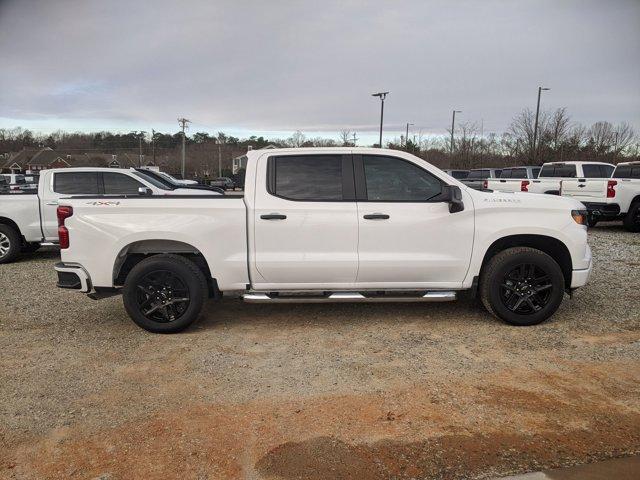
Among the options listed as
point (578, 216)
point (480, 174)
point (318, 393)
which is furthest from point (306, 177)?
point (480, 174)

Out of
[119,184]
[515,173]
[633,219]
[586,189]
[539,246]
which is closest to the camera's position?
[539,246]

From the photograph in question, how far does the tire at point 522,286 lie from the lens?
4891 mm

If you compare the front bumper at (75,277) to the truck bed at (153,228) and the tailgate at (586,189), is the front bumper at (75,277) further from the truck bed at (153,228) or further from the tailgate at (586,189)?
the tailgate at (586,189)

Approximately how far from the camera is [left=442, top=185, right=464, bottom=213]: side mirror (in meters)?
4.71

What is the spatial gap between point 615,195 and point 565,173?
92.5 inches

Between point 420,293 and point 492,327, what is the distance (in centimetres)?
87

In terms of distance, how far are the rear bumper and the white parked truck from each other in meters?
8.15

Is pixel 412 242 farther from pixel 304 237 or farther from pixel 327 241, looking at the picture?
pixel 304 237

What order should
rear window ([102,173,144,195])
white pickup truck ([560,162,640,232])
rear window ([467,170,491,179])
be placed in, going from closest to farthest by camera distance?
rear window ([102,173,144,195]) < white pickup truck ([560,162,640,232]) < rear window ([467,170,491,179])

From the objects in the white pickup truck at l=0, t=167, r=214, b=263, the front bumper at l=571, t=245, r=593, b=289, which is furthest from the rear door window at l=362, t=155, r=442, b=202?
the white pickup truck at l=0, t=167, r=214, b=263

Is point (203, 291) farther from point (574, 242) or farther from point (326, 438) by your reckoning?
point (574, 242)

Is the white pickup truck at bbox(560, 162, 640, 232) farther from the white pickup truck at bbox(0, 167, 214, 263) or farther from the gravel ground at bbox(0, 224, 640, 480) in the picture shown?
the white pickup truck at bbox(0, 167, 214, 263)

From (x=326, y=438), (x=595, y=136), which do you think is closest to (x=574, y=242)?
(x=326, y=438)

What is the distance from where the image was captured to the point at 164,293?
15.9 feet
